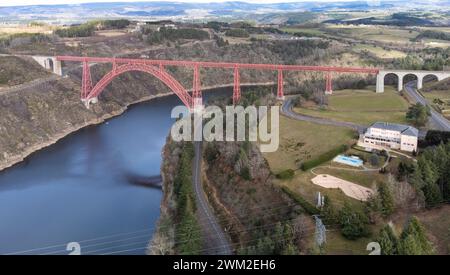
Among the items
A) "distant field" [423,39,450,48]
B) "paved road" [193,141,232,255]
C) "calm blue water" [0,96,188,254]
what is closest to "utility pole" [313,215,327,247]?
"paved road" [193,141,232,255]

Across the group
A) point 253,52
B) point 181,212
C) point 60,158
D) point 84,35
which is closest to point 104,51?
point 84,35

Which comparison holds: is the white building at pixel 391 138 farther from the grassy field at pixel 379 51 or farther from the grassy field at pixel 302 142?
the grassy field at pixel 379 51

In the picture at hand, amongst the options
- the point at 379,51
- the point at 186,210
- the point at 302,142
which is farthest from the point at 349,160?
the point at 379,51

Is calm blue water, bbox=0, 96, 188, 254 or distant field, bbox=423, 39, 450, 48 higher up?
distant field, bbox=423, 39, 450, 48

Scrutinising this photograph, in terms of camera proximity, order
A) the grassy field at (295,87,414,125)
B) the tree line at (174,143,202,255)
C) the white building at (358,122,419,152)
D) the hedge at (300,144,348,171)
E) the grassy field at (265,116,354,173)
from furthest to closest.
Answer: the grassy field at (295,87,414,125), the grassy field at (265,116,354,173), the white building at (358,122,419,152), the hedge at (300,144,348,171), the tree line at (174,143,202,255)

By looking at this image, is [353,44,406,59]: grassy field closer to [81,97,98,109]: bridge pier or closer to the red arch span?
the red arch span

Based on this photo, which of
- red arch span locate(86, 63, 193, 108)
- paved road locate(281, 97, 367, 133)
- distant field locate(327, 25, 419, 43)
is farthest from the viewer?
distant field locate(327, 25, 419, 43)
